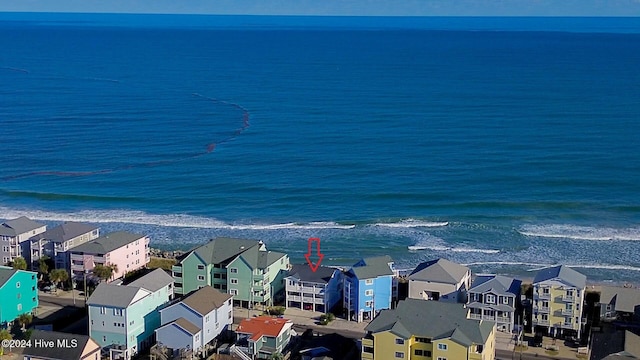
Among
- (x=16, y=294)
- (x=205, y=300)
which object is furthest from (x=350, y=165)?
(x=16, y=294)

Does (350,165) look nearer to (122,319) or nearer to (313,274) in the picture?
(313,274)

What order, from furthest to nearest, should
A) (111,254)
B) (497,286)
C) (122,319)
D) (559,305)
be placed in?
(111,254) → (497,286) → (559,305) → (122,319)

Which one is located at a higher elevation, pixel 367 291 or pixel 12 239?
pixel 12 239

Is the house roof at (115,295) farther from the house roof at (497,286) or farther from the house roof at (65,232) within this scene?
the house roof at (497,286)

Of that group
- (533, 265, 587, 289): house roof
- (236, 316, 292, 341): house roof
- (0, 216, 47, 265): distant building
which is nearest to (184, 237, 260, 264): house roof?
(236, 316, 292, 341): house roof

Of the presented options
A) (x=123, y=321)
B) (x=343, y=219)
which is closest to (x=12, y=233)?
(x=123, y=321)

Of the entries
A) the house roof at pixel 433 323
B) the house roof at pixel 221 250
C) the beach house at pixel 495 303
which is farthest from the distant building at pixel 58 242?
the beach house at pixel 495 303

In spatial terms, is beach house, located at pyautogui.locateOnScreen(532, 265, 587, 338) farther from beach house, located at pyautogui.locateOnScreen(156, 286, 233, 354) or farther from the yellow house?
beach house, located at pyautogui.locateOnScreen(156, 286, 233, 354)
